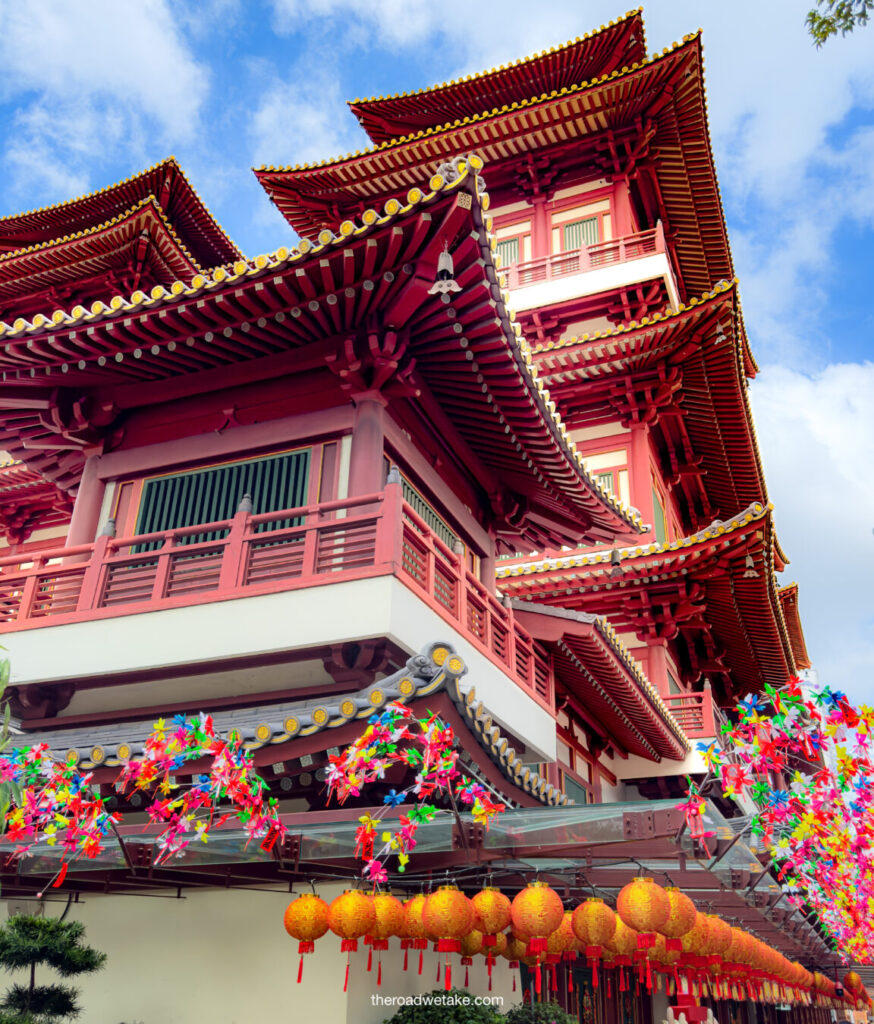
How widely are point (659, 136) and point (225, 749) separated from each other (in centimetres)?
2040

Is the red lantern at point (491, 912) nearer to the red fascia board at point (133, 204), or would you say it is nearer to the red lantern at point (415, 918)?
the red lantern at point (415, 918)

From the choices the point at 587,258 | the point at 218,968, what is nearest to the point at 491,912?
the point at 218,968

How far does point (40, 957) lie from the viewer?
23.5 feet

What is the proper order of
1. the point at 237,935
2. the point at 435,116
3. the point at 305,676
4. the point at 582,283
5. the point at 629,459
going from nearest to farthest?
the point at 237,935
the point at 305,676
the point at 629,459
the point at 582,283
the point at 435,116

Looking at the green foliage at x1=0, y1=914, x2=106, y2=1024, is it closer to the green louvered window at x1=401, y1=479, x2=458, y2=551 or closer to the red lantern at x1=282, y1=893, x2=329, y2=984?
the red lantern at x1=282, y1=893, x2=329, y2=984

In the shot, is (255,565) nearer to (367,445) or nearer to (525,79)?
(367,445)

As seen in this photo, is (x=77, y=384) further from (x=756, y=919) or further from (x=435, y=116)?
(x=435, y=116)

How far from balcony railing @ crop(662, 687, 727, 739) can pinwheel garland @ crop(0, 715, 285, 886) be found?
11.0m

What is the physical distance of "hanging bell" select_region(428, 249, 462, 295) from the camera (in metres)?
8.27

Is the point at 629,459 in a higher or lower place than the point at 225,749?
higher

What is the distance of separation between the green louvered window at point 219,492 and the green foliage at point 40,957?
157 inches

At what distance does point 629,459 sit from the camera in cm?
1978

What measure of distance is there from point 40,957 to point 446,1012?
11.0ft

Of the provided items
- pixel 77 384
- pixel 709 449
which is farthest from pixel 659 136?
pixel 77 384
